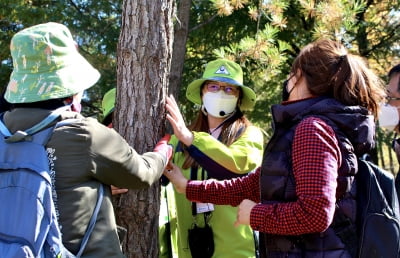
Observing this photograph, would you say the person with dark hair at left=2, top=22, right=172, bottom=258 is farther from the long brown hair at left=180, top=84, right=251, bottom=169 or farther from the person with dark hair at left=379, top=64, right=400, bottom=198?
the person with dark hair at left=379, top=64, right=400, bottom=198

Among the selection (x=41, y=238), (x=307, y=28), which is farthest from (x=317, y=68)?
(x=307, y=28)

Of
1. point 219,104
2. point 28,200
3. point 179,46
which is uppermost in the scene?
point 179,46

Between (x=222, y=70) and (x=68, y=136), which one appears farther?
(x=222, y=70)

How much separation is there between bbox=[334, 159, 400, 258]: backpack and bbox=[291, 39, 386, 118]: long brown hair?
0.31m

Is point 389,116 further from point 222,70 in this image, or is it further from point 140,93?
point 140,93

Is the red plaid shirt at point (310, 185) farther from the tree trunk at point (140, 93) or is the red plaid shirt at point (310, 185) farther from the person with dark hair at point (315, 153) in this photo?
the tree trunk at point (140, 93)

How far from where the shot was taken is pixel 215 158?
9.04ft

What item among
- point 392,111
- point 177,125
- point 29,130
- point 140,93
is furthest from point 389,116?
point 29,130

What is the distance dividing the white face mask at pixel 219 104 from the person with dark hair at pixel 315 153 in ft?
3.49

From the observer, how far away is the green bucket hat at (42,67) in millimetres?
1854

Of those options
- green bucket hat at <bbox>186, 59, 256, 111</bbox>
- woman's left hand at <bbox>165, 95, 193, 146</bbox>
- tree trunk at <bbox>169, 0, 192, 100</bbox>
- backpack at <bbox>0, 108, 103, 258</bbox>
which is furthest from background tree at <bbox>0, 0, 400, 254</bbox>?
backpack at <bbox>0, 108, 103, 258</bbox>

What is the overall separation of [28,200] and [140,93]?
1.09 metres

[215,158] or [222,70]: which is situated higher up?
[222,70]

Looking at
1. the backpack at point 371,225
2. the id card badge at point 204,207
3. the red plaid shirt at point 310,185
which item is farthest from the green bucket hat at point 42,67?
the id card badge at point 204,207
